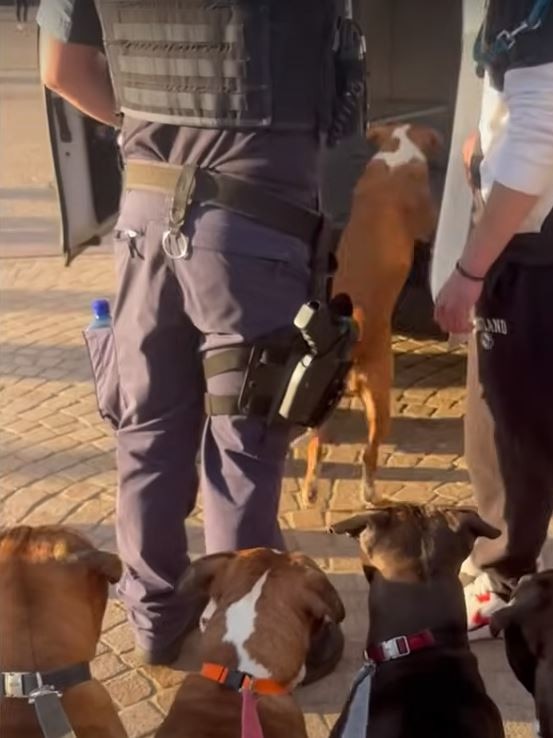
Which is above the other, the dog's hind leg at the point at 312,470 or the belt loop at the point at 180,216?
the belt loop at the point at 180,216

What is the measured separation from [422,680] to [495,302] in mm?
1236

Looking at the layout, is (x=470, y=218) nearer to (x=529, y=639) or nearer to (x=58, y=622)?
(x=529, y=639)

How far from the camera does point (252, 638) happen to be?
9.37 ft

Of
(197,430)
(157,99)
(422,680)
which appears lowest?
(422,680)

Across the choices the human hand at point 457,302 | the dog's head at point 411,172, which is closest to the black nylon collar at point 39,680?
the human hand at point 457,302

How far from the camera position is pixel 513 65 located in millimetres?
2990

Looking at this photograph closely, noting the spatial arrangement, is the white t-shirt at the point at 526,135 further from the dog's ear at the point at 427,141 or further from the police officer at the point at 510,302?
the dog's ear at the point at 427,141

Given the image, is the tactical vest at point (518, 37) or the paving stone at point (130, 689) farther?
the paving stone at point (130, 689)

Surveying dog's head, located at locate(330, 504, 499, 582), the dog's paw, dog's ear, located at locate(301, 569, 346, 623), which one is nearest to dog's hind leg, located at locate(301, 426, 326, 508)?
the dog's paw

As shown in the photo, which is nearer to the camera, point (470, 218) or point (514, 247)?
point (514, 247)

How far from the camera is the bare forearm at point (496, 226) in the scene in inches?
122

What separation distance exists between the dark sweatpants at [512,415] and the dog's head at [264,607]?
97 cm

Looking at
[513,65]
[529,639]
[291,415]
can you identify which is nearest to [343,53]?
[513,65]

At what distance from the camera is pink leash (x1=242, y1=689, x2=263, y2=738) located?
2492 millimetres
